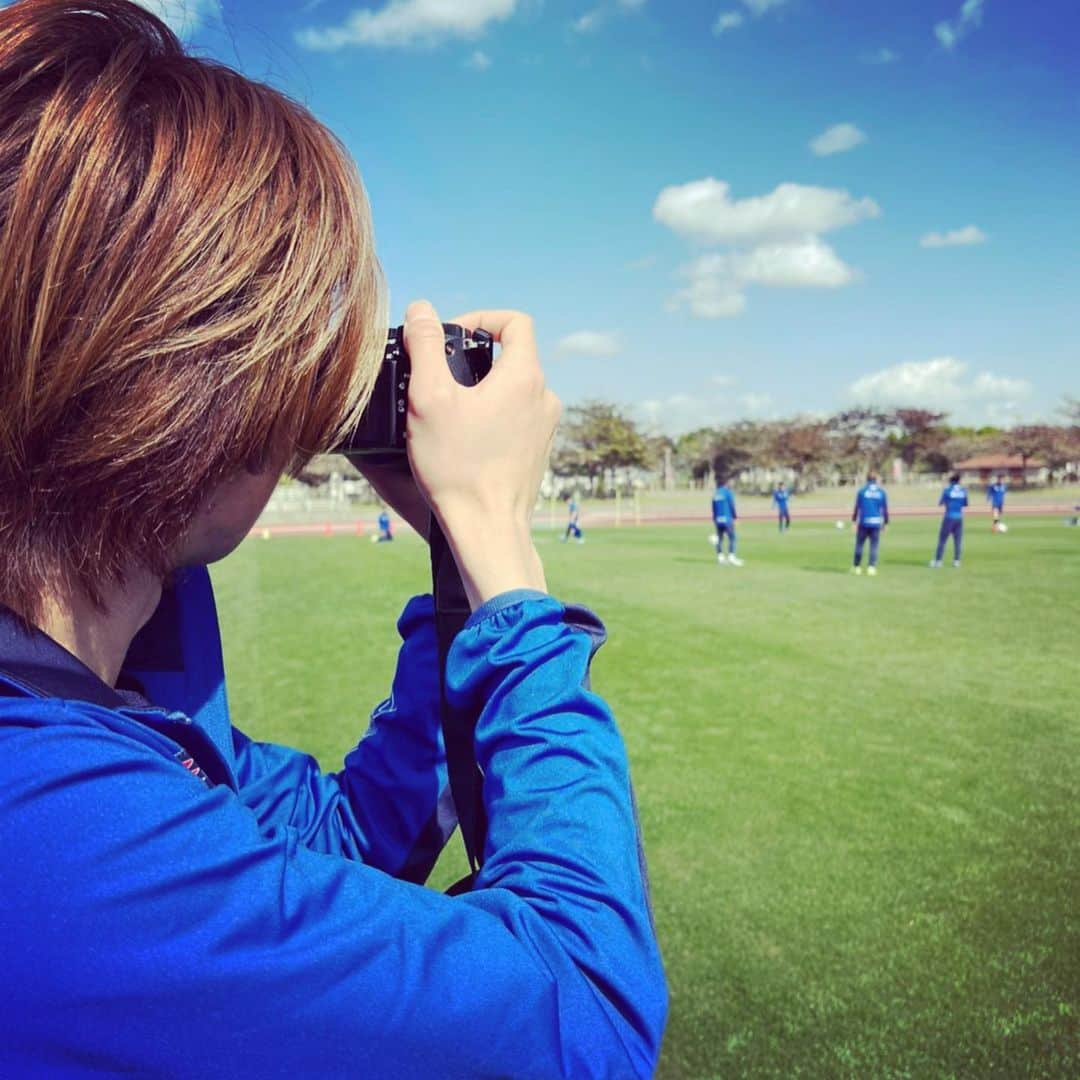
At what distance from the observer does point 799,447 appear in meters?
69.8

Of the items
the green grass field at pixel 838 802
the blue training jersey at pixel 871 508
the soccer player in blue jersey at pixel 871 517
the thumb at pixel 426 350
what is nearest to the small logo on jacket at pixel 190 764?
the thumb at pixel 426 350

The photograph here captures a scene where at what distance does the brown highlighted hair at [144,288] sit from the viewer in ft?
2.58

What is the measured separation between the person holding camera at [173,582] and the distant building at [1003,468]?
76.2 m

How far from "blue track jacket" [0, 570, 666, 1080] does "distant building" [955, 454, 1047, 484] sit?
7619 cm

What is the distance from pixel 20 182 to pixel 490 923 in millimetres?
709

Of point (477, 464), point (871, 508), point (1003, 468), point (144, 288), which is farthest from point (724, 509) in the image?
point (1003, 468)

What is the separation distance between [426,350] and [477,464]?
5.4 inches

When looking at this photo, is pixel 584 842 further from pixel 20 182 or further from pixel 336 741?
pixel 336 741

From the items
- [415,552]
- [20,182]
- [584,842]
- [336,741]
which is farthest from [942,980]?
[415,552]

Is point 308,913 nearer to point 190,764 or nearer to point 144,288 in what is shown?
point 190,764

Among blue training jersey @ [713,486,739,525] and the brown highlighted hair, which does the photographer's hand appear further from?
blue training jersey @ [713,486,739,525]

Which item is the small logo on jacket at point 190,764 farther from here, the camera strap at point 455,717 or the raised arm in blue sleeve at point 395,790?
the raised arm in blue sleeve at point 395,790

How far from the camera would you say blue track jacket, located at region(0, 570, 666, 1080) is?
2.20 ft

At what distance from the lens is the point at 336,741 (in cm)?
651
